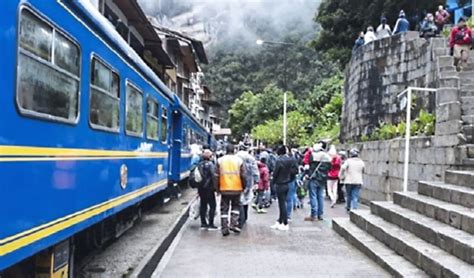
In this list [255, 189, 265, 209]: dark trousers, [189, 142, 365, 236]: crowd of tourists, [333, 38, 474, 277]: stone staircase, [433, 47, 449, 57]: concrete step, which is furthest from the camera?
[255, 189, 265, 209]: dark trousers

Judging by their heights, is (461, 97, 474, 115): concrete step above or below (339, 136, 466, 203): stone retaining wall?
above

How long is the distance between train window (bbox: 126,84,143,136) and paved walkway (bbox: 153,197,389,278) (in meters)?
1.97

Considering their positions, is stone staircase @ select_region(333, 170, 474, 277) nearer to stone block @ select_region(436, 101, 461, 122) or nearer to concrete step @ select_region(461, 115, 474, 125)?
stone block @ select_region(436, 101, 461, 122)

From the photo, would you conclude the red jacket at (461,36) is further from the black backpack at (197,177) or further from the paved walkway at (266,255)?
the black backpack at (197,177)

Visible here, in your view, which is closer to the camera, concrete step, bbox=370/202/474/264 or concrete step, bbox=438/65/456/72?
concrete step, bbox=370/202/474/264

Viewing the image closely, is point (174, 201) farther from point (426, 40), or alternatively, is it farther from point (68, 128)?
point (68, 128)

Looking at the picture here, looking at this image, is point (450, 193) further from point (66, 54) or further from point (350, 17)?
point (350, 17)

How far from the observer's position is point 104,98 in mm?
6930

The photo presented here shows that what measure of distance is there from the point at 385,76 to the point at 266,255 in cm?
1027

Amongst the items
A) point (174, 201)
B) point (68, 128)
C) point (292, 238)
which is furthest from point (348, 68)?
point (68, 128)

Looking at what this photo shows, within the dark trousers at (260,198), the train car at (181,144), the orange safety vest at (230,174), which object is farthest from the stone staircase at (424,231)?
the train car at (181,144)

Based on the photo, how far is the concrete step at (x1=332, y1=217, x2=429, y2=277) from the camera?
23.3 ft

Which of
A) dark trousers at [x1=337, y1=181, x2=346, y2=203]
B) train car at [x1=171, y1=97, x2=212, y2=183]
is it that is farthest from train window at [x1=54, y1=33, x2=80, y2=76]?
dark trousers at [x1=337, y1=181, x2=346, y2=203]

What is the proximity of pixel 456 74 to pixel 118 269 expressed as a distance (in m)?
8.67
